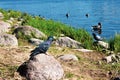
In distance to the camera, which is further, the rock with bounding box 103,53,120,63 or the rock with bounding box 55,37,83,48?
the rock with bounding box 55,37,83,48

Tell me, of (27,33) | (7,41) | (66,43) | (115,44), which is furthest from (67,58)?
(27,33)

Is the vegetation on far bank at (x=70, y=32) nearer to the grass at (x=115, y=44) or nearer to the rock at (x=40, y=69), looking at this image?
the grass at (x=115, y=44)

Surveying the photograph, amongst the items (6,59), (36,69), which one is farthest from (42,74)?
(6,59)

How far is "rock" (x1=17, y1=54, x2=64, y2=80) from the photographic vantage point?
11297 mm

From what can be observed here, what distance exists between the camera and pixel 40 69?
448 inches

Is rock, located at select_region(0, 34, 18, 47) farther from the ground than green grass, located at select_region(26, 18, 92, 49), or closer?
farther from the ground

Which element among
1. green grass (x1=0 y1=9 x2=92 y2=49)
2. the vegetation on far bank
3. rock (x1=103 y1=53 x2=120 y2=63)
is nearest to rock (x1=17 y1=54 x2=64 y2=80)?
rock (x1=103 y1=53 x2=120 y2=63)

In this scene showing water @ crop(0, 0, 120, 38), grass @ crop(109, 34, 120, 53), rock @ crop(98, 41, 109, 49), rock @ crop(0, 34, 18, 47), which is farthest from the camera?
water @ crop(0, 0, 120, 38)

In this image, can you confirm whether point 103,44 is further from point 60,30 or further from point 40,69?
point 40,69

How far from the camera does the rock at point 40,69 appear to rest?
445 inches

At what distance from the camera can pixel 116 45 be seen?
18.7 meters

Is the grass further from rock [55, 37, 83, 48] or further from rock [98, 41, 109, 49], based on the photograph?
rock [55, 37, 83, 48]

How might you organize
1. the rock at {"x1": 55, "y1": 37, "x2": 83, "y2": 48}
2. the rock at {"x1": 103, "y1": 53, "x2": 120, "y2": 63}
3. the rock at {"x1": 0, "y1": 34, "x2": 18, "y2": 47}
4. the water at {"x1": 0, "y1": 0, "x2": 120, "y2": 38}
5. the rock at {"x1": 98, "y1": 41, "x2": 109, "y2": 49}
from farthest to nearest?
the water at {"x1": 0, "y1": 0, "x2": 120, "y2": 38}
the rock at {"x1": 98, "y1": 41, "x2": 109, "y2": 49}
the rock at {"x1": 55, "y1": 37, "x2": 83, "y2": 48}
the rock at {"x1": 0, "y1": 34, "x2": 18, "y2": 47}
the rock at {"x1": 103, "y1": 53, "x2": 120, "y2": 63}

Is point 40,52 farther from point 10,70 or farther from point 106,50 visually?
point 106,50
